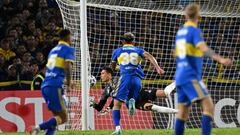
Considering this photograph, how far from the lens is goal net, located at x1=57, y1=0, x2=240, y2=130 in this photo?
57.0 ft

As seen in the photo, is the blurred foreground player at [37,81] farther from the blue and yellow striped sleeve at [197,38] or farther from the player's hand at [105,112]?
the blue and yellow striped sleeve at [197,38]

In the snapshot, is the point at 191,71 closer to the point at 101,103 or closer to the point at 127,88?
the point at 127,88

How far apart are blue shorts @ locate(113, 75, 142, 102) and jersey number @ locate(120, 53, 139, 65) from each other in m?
0.32

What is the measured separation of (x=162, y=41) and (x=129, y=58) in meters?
4.63

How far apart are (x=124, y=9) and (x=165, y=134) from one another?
16.1ft

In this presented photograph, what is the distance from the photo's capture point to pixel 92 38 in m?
18.1

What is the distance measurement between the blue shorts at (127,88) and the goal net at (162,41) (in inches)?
107

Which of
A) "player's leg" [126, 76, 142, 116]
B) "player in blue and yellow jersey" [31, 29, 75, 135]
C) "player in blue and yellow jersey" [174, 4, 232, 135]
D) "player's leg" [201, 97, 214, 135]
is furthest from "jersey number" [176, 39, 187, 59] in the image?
"player's leg" [126, 76, 142, 116]

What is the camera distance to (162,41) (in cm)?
1831

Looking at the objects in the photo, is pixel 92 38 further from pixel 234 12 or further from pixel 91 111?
pixel 234 12

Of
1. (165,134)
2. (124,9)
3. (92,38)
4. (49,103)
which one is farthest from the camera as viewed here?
(92,38)

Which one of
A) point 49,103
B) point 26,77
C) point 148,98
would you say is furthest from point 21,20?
point 49,103

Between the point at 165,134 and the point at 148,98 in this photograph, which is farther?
the point at 148,98

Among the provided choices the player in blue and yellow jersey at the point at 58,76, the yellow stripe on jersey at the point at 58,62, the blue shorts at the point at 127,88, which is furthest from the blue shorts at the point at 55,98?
the blue shorts at the point at 127,88
